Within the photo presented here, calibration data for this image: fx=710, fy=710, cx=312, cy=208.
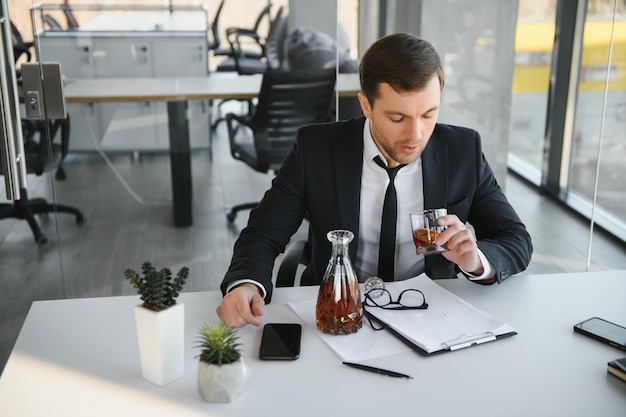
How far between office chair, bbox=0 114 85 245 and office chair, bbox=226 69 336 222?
0.78 meters

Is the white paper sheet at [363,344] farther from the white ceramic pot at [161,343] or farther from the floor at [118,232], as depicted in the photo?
the floor at [118,232]

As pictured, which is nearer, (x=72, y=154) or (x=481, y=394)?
(x=481, y=394)

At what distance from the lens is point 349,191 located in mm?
2119

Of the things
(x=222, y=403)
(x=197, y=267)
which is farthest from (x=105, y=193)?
(x=222, y=403)

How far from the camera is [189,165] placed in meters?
3.45

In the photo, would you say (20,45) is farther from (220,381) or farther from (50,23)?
(220,381)

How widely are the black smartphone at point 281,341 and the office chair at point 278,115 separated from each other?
6.34ft

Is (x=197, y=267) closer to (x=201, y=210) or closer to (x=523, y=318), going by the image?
(x=201, y=210)

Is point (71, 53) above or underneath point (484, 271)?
above

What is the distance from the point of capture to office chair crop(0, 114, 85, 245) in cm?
312

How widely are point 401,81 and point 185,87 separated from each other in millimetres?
1716

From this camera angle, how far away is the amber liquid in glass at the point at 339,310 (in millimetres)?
1588

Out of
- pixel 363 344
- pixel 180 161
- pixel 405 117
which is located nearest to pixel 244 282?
pixel 363 344

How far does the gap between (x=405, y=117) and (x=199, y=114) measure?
5.65 ft
